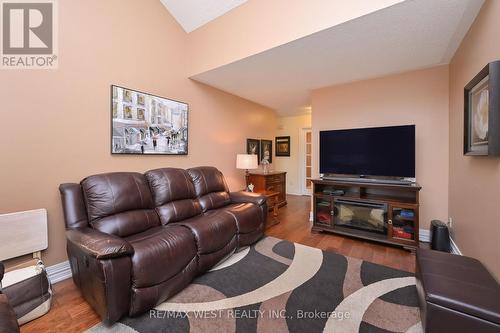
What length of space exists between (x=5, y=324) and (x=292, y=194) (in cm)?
554

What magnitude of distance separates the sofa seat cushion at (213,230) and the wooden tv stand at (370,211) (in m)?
1.56

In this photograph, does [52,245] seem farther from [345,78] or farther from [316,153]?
[345,78]

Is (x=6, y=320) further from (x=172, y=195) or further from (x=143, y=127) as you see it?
(x=143, y=127)

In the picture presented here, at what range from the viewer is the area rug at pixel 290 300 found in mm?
1405

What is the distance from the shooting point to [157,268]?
1521 mm

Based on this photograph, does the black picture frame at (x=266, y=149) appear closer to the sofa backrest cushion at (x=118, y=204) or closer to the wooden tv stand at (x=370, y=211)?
the wooden tv stand at (x=370, y=211)

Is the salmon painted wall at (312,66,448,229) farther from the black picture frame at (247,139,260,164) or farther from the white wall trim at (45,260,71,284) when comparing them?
the white wall trim at (45,260,71,284)

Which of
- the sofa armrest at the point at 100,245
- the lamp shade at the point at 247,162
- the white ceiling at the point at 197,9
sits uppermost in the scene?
the white ceiling at the point at 197,9

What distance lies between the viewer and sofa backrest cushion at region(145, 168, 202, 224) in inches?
91.0

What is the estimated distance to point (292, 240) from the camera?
9.36 feet

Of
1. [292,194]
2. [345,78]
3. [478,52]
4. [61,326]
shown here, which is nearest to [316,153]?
[345,78]

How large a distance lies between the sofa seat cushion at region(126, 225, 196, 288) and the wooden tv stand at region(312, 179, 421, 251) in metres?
2.11

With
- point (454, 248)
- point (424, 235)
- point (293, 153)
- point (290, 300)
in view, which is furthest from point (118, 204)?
point (293, 153)

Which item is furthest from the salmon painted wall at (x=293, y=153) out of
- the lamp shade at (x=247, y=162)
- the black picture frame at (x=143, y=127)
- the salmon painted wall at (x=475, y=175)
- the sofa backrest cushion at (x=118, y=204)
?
the sofa backrest cushion at (x=118, y=204)
